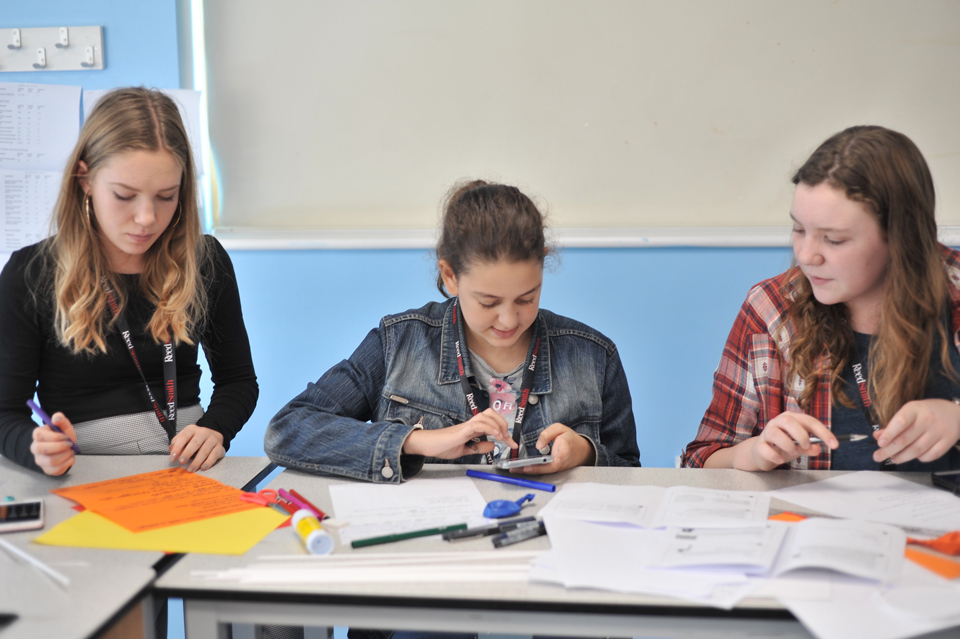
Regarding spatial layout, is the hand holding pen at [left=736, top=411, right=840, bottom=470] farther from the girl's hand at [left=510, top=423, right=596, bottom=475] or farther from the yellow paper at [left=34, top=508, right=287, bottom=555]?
the yellow paper at [left=34, top=508, right=287, bottom=555]

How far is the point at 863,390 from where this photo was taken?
142 centimetres

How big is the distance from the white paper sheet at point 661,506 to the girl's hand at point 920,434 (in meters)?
0.23

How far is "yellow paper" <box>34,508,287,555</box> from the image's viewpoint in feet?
3.35

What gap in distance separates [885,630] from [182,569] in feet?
2.81

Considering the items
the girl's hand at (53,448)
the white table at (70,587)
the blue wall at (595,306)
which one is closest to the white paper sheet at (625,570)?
the white table at (70,587)

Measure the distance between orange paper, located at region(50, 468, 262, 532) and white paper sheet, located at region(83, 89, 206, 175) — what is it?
1.47m

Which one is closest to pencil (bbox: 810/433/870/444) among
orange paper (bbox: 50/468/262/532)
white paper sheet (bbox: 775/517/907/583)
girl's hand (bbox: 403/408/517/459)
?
white paper sheet (bbox: 775/517/907/583)

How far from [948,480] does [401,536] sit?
95 cm

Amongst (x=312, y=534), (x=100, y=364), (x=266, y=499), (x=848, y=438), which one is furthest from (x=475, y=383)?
(x=100, y=364)

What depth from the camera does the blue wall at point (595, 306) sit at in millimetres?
2477

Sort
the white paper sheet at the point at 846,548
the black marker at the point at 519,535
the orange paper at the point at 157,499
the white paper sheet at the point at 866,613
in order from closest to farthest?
the white paper sheet at the point at 866,613 < the white paper sheet at the point at 846,548 < the black marker at the point at 519,535 < the orange paper at the point at 157,499

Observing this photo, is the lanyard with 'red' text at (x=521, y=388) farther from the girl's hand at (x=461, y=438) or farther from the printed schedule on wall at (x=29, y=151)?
→ the printed schedule on wall at (x=29, y=151)

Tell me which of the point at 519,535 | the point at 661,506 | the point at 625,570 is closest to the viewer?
the point at 625,570

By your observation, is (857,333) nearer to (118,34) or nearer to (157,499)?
(157,499)
